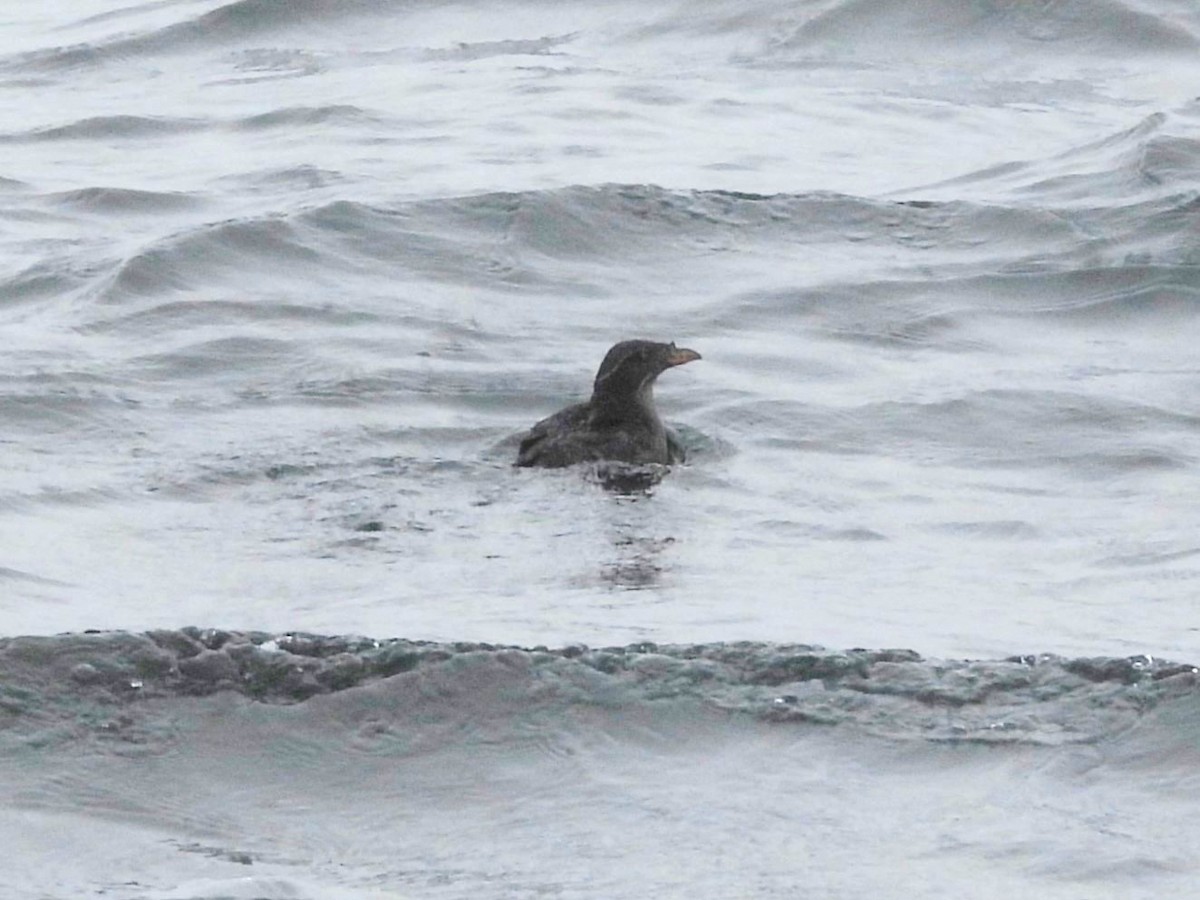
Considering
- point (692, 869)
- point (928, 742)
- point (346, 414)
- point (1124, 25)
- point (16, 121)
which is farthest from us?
point (1124, 25)

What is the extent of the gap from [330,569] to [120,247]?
6381mm

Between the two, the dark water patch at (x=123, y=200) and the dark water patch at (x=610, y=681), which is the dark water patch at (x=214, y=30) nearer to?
the dark water patch at (x=123, y=200)

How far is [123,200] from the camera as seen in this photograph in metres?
16.1

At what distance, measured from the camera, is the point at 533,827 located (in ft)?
20.3

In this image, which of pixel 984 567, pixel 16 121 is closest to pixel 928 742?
pixel 984 567

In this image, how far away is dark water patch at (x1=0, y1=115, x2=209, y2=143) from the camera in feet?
60.9

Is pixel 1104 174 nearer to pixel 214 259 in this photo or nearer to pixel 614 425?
pixel 214 259

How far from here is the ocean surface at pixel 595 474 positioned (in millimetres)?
6258

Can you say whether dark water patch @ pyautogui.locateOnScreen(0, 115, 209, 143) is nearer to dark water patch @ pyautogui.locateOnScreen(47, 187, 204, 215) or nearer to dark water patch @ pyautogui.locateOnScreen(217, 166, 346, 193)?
dark water patch @ pyautogui.locateOnScreen(217, 166, 346, 193)

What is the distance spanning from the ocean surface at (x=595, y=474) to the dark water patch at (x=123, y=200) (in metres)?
0.05

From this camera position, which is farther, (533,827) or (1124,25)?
(1124,25)

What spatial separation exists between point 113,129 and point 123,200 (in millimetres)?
2721

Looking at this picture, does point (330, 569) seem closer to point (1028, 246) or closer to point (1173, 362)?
point (1173, 362)

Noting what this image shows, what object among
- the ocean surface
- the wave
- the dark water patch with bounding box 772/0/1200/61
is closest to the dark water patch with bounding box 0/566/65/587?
the ocean surface
